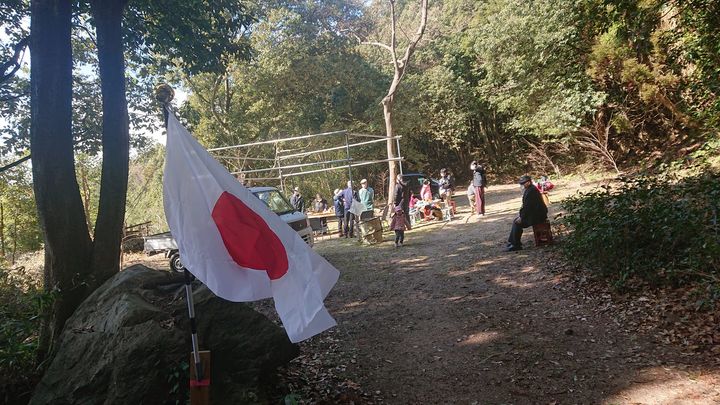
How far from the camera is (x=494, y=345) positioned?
4.72 metres

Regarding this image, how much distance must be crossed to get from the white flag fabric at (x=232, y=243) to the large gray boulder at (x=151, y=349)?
832 mm

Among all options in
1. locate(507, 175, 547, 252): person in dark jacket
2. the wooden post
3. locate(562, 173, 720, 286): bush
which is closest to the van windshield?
locate(507, 175, 547, 252): person in dark jacket

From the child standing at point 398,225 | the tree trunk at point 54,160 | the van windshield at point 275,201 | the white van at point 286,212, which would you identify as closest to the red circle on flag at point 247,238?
the tree trunk at point 54,160

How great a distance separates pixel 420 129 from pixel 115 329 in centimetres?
2439

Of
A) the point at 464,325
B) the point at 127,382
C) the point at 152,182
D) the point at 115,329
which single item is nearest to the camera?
the point at 127,382

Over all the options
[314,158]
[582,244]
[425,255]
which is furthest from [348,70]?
[582,244]

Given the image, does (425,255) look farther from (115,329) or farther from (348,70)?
(348,70)

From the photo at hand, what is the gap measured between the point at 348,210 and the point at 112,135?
8.93m

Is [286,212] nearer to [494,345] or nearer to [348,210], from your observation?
[348,210]

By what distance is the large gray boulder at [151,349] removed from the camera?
313 centimetres

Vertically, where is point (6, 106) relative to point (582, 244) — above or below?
above

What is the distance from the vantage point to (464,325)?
5359mm

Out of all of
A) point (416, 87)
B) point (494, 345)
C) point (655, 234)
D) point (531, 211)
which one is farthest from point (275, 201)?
point (416, 87)

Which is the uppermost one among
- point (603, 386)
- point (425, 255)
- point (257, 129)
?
point (257, 129)
